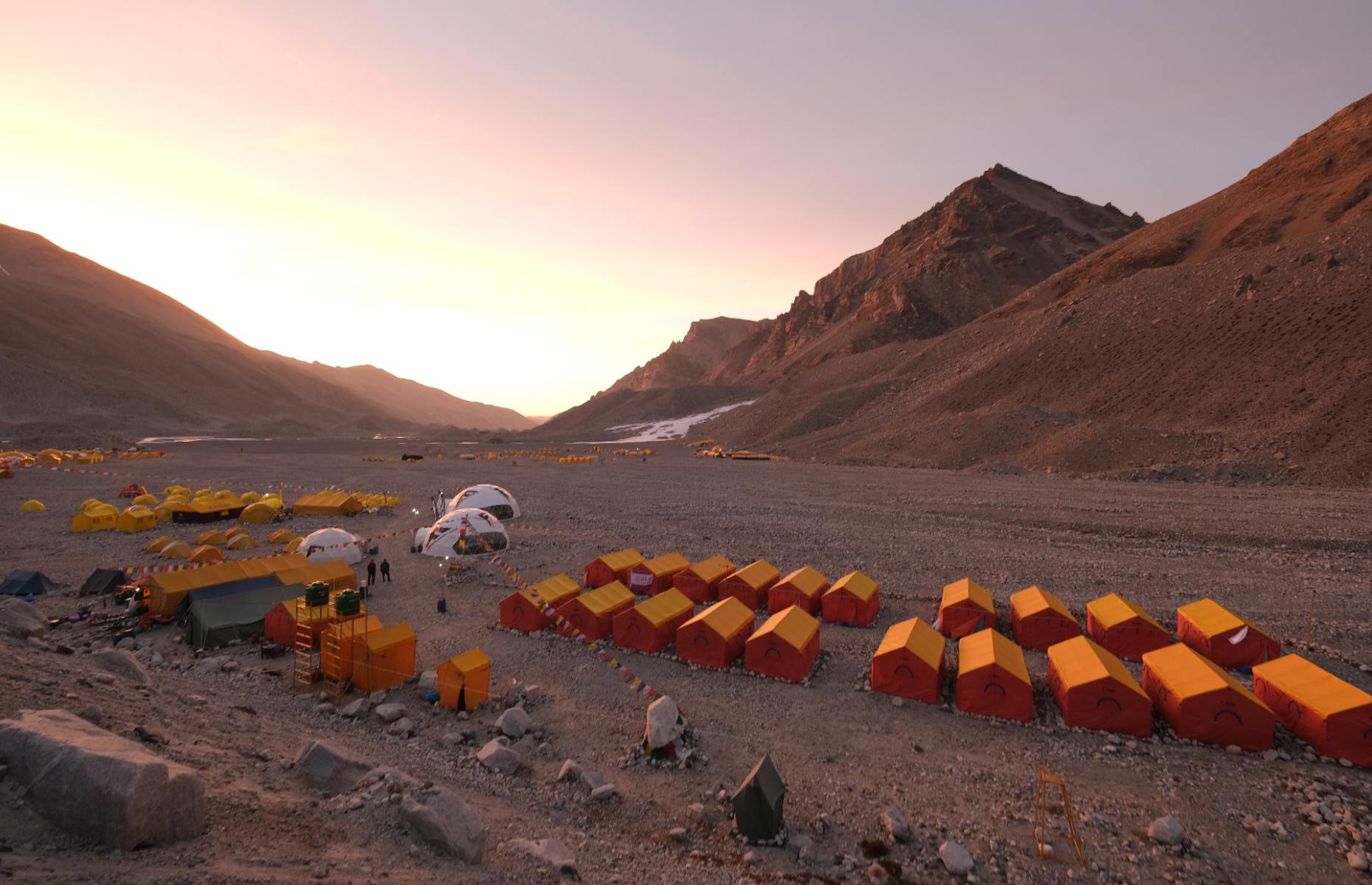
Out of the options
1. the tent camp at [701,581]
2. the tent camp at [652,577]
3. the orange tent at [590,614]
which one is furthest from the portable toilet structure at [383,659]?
the tent camp at [701,581]

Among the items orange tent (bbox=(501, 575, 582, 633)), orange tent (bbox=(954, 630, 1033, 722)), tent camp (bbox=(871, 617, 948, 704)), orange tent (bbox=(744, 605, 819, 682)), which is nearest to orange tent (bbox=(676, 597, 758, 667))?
orange tent (bbox=(744, 605, 819, 682))

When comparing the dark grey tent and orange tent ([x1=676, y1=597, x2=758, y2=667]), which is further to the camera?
orange tent ([x1=676, y1=597, x2=758, y2=667])

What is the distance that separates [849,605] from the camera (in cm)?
1628

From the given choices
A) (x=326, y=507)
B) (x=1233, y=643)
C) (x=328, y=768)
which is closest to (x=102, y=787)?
(x=328, y=768)

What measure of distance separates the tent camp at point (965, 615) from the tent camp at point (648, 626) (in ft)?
21.7

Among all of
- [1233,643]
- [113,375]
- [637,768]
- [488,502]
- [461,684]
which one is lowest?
[637,768]

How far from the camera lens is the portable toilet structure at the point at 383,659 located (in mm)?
12203

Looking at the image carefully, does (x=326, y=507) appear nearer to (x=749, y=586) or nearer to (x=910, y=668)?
(x=749, y=586)

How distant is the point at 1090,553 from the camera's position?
898 inches

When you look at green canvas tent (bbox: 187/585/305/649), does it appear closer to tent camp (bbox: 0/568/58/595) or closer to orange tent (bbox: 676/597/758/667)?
tent camp (bbox: 0/568/58/595)

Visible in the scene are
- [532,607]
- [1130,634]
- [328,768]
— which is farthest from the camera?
[532,607]

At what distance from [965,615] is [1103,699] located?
15.0 feet

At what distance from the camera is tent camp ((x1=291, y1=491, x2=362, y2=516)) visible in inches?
1266

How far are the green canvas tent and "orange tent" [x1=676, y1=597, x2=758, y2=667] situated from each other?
1052cm
